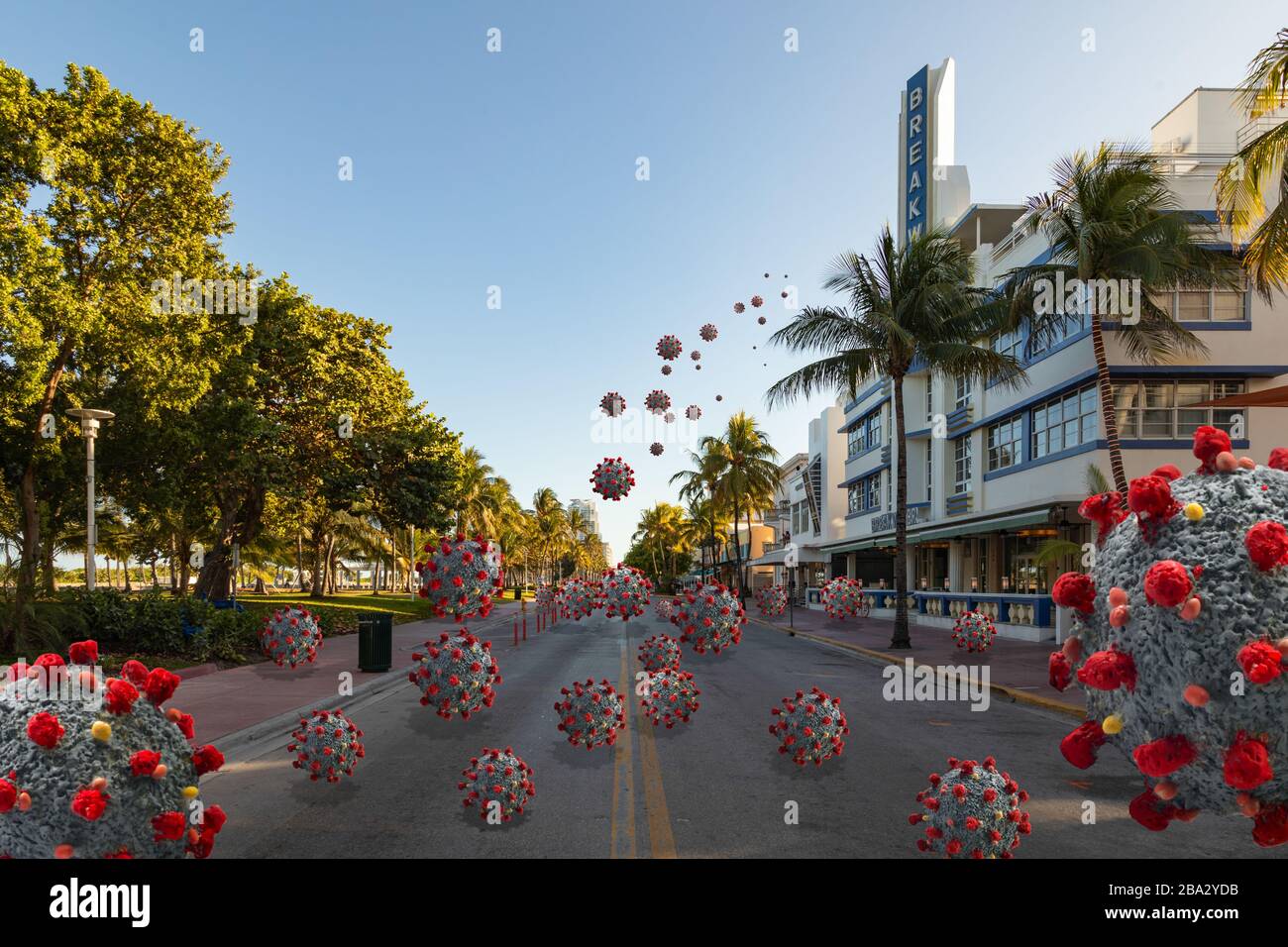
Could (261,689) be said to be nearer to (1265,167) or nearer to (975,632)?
(975,632)

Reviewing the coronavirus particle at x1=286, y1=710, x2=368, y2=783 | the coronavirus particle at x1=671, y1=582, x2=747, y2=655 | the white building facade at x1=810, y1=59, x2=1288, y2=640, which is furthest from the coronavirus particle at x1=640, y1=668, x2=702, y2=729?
the white building facade at x1=810, y1=59, x2=1288, y2=640

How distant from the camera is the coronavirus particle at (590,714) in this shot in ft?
23.3

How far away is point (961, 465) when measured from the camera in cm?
3241

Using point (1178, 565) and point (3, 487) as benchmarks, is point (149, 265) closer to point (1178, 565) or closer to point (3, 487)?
point (3, 487)

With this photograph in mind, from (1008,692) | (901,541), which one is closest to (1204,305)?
(901,541)

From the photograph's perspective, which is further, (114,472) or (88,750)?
(114,472)

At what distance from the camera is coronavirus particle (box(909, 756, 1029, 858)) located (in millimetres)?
4645

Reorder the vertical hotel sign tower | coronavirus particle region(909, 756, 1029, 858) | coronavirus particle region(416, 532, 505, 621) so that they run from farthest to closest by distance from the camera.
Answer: the vertical hotel sign tower → coronavirus particle region(416, 532, 505, 621) → coronavirus particle region(909, 756, 1029, 858)

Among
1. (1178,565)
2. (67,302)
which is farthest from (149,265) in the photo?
(1178,565)

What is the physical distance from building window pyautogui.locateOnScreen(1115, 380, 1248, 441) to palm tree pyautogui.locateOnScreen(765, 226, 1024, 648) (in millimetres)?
3172

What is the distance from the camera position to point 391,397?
2905cm

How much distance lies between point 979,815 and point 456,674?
3.69 metres

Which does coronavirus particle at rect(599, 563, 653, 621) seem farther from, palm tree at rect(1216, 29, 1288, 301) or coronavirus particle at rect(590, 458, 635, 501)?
palm tree at rect(1216, 29, 1288, 301)
